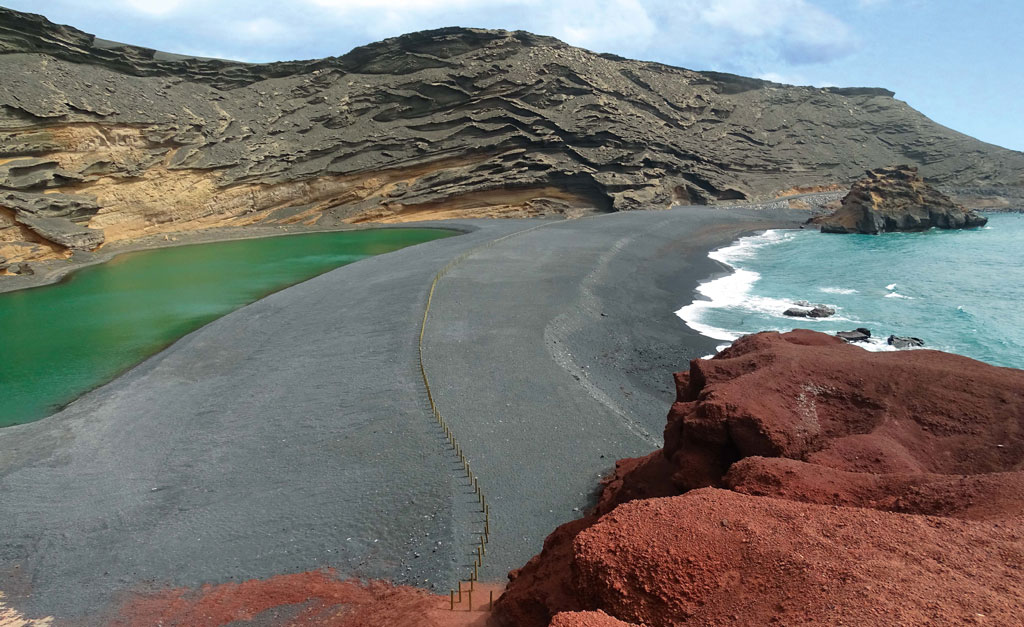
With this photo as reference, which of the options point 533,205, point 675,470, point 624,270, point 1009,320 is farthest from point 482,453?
point 533,205

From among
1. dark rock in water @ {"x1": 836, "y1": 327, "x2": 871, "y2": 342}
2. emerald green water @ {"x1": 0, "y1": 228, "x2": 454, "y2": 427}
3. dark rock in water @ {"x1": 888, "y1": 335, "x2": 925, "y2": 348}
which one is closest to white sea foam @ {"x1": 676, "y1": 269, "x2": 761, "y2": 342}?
dark rock in water @ {"x1": 836, "y1": 327, "x2": 871, "y2": 342}

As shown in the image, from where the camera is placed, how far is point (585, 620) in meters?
3.26

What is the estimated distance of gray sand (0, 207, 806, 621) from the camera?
7977 millimetres

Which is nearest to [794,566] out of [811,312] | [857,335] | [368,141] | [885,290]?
[857,335]

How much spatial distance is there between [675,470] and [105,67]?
49880mm

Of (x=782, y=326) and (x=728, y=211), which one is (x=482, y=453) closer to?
(x=782, y=326)

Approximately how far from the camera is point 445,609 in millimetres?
6355

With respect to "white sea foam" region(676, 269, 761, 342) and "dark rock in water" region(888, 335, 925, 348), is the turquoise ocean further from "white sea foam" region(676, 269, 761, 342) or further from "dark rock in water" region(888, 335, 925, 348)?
"dark rock in water" region(888, 335, 925, 348)

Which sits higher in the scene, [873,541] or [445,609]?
[873,541]

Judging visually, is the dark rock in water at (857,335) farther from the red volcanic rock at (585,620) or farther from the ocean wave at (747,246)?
the red volcanic rock at (585,620)

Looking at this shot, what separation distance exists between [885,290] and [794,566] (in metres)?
26.2

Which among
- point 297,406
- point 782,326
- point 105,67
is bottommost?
point 297,406

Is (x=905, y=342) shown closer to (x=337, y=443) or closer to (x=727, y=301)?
(x=727, y=301)

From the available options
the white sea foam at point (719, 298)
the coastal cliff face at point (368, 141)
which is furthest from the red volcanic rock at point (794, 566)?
the coastal cliff face at point (368, 141)
